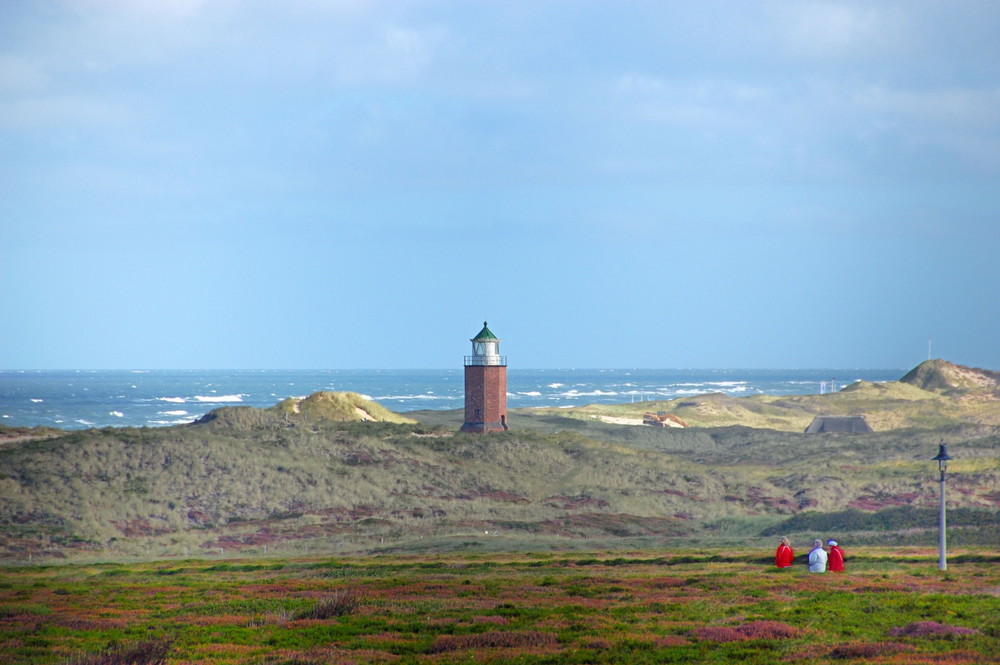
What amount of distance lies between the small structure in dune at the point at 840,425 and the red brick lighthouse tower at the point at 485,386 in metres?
41.0

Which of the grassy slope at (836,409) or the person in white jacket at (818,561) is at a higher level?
the person in white jacket at (818,561)

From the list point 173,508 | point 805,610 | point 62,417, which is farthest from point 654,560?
point 62,417

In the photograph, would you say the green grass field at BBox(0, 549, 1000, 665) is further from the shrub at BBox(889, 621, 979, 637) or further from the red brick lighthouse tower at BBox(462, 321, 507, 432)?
the red brick lighthouse tower at BBox(462, 321, 507, 432)

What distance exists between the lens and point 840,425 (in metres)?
106

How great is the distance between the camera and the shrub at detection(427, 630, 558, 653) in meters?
21.2

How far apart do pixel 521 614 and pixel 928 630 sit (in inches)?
363

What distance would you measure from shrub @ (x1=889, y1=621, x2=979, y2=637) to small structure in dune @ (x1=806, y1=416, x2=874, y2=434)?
272 feet

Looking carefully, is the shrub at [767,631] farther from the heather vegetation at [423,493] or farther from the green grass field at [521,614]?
the heather vegetation at [423,493]

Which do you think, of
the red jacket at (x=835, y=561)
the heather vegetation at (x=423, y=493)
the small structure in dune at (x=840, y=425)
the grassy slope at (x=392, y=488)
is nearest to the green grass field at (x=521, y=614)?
the red jacket at (x=835, y=561)

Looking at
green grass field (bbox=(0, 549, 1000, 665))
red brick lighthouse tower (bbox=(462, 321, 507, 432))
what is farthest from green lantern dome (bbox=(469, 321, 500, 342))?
green grass field (bbox=(0, 549, 1000, 665))

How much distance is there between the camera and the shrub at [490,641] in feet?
69.7

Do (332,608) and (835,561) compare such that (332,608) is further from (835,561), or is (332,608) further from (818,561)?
(835,561)

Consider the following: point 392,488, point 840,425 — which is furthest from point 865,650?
point 840,425

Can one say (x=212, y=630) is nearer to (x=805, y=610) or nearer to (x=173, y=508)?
(x=805, y=610)
